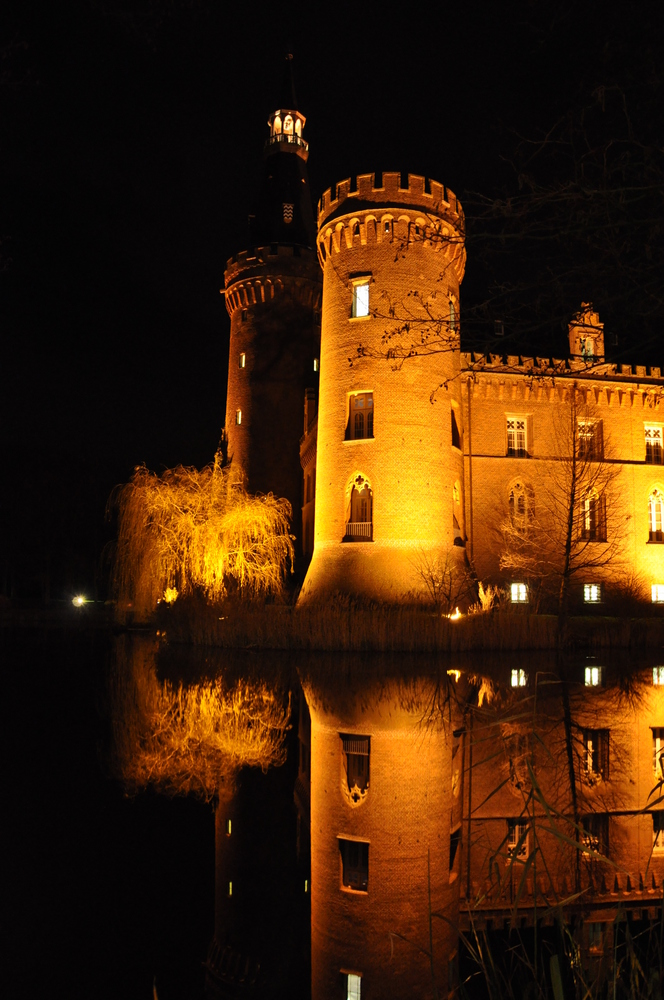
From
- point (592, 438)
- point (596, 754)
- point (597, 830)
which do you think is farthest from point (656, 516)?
point (597, 830)

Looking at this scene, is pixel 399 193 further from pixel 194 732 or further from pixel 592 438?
pixel 194 732

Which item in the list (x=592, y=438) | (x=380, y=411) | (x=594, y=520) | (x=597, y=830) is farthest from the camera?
(x=592, y=438)

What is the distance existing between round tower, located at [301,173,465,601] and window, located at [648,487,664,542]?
972cm

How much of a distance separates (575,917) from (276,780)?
326 centimetres

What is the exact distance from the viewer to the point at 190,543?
23.8m

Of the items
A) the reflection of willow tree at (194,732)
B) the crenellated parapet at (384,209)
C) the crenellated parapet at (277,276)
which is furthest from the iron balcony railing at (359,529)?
the crenellated parapet at (277,276)

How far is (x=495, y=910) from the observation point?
4066 mm

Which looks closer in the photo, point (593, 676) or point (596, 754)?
point (596, 754)

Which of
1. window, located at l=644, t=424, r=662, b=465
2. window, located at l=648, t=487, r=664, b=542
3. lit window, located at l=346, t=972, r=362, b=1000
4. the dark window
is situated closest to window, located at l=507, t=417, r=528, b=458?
the dark window

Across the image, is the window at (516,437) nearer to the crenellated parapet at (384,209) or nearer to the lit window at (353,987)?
the crenellated parapet at (384,209)

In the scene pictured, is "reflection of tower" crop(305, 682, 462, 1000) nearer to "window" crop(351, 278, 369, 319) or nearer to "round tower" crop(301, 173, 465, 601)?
"round tower" crop(301, 173, 465, 601)

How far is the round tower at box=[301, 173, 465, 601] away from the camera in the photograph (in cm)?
2317

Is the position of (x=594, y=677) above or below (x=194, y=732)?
above

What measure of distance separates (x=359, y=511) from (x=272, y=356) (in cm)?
1292
